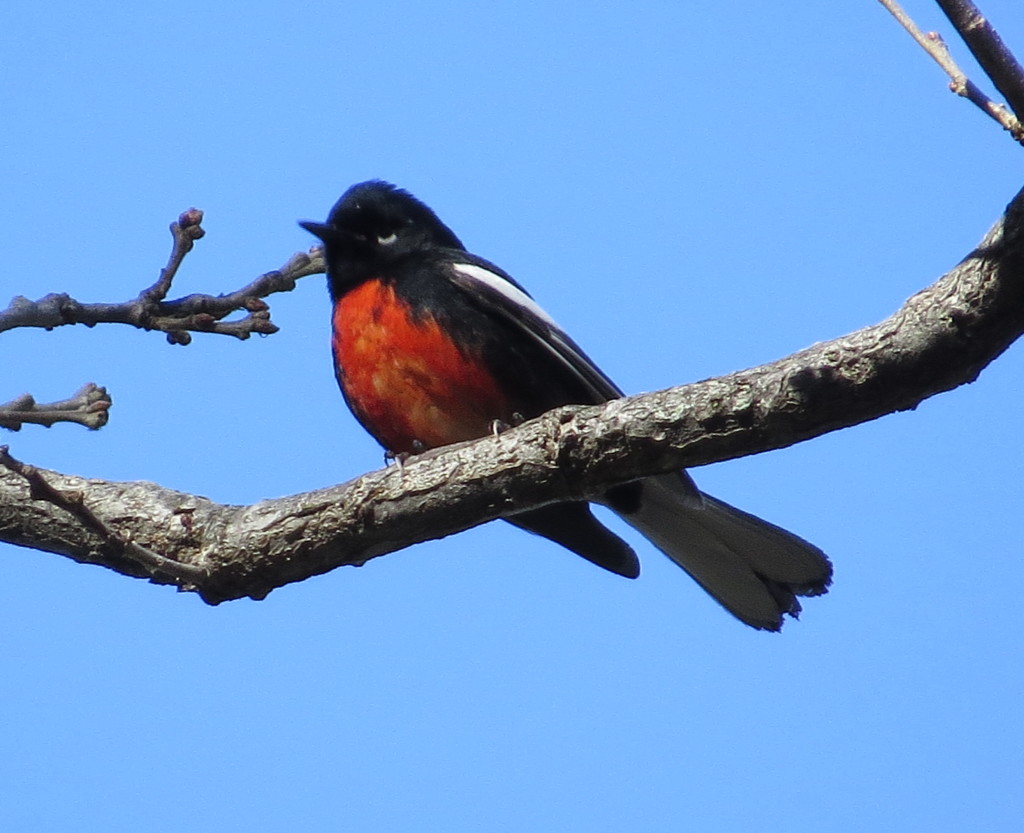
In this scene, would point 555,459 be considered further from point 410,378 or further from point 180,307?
point 410,378

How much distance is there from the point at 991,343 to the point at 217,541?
2335mm

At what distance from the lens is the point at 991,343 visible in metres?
3.22

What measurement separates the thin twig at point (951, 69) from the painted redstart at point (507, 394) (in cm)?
257

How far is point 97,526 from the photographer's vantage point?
3342 millimetres

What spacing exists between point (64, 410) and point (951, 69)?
239 cm

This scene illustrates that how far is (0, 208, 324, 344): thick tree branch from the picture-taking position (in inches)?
136

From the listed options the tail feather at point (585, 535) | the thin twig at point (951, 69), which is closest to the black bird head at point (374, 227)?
the tail feather at point (585, 535)

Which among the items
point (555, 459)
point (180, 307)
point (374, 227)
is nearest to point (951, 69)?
point (555, 459)

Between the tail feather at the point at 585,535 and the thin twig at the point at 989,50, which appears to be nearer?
the thin twig at the point at 989,50

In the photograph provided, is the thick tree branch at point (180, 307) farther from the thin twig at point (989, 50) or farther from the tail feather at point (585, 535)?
the thin twig at point (989, 50)

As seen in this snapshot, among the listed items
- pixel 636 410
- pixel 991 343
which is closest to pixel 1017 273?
pixel 991 343

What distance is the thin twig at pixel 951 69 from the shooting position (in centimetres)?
243

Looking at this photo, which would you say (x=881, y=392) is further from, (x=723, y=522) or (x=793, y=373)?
(x=723, y=522)

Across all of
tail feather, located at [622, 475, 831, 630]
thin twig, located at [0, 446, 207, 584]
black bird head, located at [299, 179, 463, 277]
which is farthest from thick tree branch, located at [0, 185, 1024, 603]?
black bird head, located at [299, 179, 463, 277]
